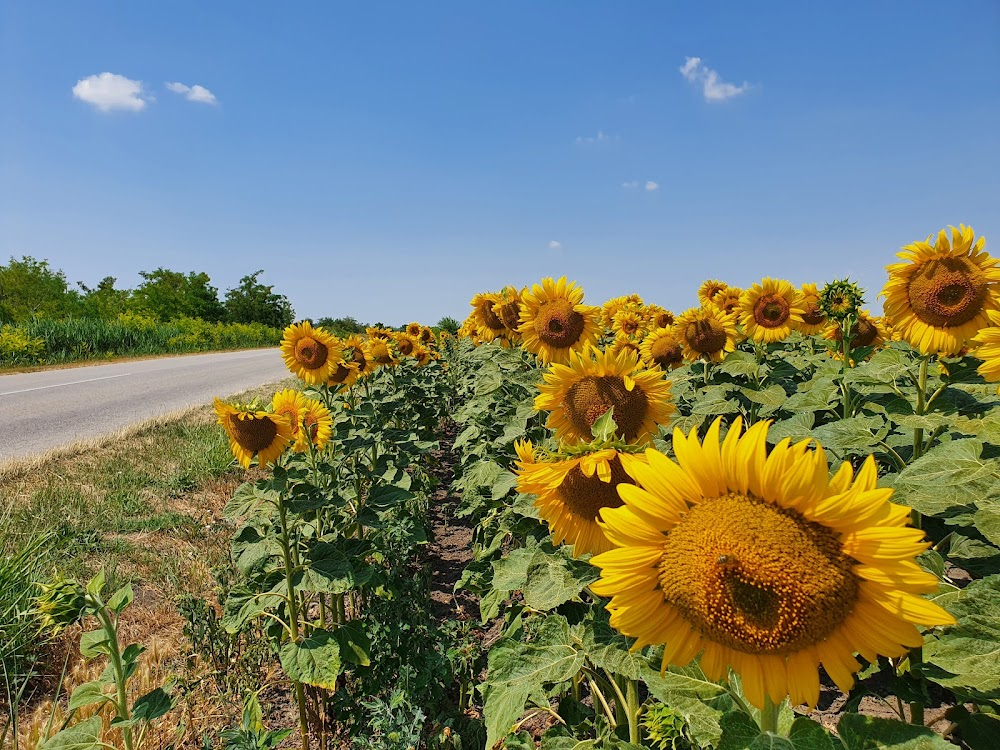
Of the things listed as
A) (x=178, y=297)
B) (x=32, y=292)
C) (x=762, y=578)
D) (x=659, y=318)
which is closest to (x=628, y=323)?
(x=659, y=318)

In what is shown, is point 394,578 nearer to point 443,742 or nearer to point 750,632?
point 443,742

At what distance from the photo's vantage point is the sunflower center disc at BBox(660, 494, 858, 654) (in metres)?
0.85

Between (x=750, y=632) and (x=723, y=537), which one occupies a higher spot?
(x=723, y=537)

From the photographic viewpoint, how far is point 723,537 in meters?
0.89

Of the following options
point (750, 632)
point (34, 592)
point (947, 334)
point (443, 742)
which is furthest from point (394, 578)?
point (947, 334)

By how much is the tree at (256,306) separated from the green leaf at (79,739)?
6611cm

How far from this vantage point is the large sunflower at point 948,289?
2.28 metres

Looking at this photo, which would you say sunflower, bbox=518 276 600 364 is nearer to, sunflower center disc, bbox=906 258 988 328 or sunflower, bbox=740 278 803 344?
sunflower center disc, bbox=906 258 988 328

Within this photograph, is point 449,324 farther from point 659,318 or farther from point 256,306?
point 256,306

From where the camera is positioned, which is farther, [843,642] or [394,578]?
[394,578]

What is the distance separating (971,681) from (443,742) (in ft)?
6.32

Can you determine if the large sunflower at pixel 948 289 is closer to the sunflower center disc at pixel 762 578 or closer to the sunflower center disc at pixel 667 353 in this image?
the sunflower center disc at pixel 667 353

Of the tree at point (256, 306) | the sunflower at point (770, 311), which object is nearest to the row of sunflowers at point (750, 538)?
the sunflower at point (770, 311)

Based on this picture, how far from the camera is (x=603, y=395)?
6.30ft
